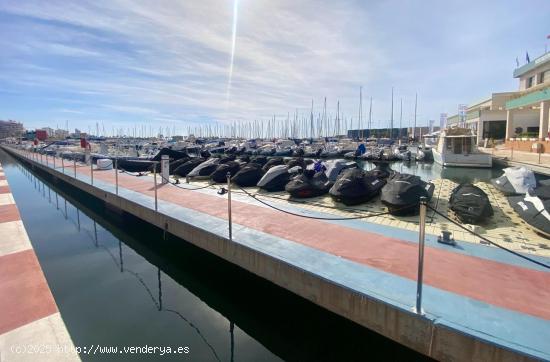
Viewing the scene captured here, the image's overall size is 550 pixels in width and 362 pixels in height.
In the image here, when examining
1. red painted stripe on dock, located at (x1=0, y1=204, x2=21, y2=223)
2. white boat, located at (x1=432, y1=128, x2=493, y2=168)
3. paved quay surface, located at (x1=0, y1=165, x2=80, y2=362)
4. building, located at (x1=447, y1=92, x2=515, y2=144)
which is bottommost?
paved quay surface, located at (x1=0, y1=165, x2=80, y2=362)

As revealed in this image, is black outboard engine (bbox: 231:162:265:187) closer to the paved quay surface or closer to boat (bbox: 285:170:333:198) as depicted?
boat (bbox: 285:170:333:198)

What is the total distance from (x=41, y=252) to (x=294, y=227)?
8.35 meters

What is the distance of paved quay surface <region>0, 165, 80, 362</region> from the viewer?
371 centimetres

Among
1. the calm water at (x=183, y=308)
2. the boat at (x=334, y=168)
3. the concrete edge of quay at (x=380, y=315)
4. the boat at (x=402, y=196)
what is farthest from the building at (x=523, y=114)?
the concrete edge of quay at (x=380, y=315)

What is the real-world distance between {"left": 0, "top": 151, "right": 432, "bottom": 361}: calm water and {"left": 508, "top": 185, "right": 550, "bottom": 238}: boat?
513cm

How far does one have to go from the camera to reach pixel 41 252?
9.91m

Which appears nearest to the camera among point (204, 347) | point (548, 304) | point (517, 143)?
point (548, 304)

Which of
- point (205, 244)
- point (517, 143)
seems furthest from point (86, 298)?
point (517, 143)

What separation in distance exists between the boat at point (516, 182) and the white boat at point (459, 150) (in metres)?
17.0

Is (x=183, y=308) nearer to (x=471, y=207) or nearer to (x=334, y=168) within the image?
(x=471, y=207)

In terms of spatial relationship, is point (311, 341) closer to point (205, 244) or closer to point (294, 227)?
point (294, 227)

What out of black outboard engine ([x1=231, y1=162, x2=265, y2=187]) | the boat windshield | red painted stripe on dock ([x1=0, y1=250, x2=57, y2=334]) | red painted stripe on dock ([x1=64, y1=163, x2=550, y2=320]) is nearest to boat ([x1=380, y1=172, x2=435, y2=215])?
red painted stripe on dock ([x1=64, y1=163, x2=550, y2=320])

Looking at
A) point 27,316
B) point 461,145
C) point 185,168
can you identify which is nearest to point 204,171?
point 185,168

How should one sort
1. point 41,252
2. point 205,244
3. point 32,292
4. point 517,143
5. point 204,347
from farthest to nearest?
1. point 517,143
2. point 41,252
3. point 205,244
4. point 204,347
5. point 32,292
